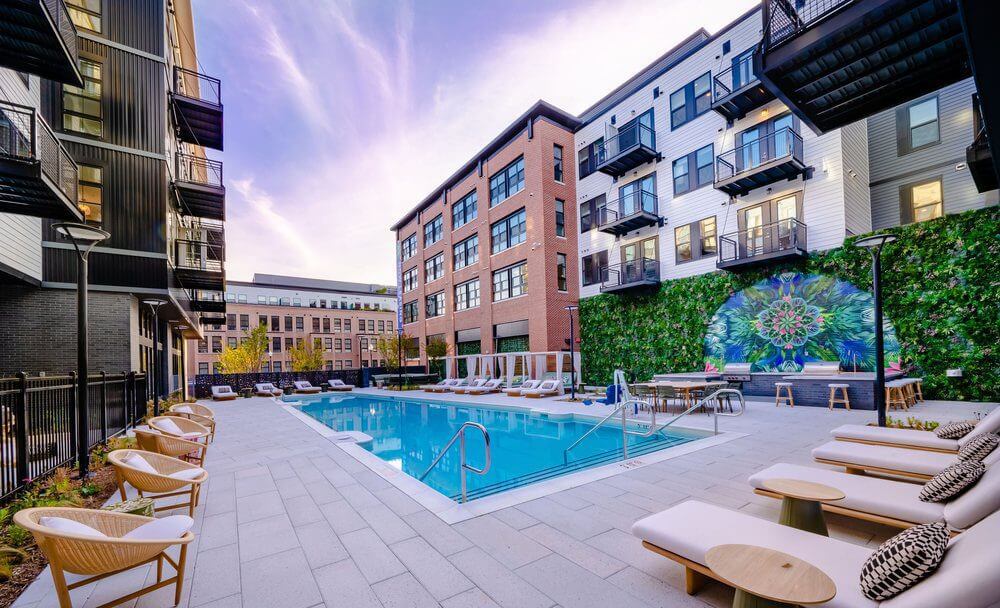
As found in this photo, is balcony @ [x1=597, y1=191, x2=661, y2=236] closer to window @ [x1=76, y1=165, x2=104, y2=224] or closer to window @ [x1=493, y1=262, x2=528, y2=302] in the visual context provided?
window @ [x1=493, y1=262, x2=528, y2=302]

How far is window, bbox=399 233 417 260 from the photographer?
130 feet

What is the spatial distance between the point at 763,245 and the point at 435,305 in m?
24.8

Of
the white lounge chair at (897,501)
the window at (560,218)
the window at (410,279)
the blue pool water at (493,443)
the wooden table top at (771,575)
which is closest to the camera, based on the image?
the wooden table top at (771,575)

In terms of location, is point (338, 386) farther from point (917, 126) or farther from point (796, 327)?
point (917, 126)

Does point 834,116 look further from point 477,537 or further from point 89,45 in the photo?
point 89,45

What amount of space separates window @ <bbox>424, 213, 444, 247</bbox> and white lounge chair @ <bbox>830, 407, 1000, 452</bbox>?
1216 inches

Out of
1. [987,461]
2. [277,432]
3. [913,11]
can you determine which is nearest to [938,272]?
[913,11]

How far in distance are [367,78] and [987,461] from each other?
51.2 feet

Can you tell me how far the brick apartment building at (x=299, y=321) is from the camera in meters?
53.4

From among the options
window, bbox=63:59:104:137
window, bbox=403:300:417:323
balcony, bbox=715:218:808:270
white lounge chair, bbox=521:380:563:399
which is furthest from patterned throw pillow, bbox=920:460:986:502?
window, bbox=403:300:417:323

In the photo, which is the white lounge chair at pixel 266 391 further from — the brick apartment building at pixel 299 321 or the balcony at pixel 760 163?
the balcony at pixel 760 163

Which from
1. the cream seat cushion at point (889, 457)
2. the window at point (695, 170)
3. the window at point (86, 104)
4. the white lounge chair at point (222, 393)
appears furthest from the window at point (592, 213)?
the white lounge chair at point (222, 393)

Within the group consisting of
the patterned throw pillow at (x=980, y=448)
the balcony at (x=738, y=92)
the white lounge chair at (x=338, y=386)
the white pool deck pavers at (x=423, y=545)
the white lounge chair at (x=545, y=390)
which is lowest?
the white lounge chair at (x=338, y=386)

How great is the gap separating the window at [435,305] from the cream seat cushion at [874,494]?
30.6 metres
